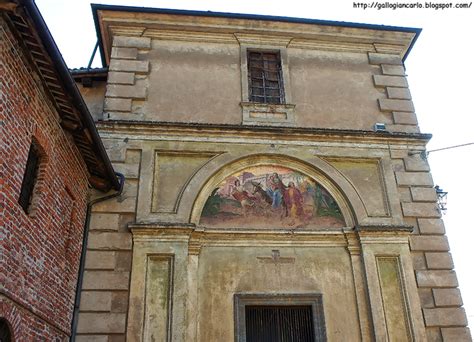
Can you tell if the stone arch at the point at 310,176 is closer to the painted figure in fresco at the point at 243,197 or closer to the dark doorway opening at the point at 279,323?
the painted figure in fresco at the point at 243,197

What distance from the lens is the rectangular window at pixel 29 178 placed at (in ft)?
20.8

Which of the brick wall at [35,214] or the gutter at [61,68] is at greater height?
the gutter at [61,68]

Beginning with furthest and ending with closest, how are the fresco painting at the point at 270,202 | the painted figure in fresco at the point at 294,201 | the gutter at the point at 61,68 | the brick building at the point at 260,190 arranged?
the painted figure in fresco at the point at 294,201 → the fresco painting at the point at 270,202 → the brick building at the point at 260,190 → the gutter at the point at 61,68

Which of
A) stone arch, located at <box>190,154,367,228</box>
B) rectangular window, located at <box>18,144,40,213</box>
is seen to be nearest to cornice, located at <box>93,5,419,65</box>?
stone arch, located at <box>190,154,367,228</box>

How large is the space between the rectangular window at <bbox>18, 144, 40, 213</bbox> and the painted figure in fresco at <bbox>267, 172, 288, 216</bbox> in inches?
182

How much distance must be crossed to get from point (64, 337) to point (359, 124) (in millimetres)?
7383

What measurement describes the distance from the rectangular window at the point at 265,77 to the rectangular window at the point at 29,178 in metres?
5.39

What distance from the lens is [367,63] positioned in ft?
38.1

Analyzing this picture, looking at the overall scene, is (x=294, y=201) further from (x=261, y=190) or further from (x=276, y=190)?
(x=261, y=190)

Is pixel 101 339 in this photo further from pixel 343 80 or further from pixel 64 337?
pixel 343 80

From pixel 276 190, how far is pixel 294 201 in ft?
1.42

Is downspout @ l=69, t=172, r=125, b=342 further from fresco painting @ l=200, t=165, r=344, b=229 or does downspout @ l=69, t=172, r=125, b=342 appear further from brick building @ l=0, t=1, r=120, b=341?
fresco painting @ l=200, t=165, r=344, b=229

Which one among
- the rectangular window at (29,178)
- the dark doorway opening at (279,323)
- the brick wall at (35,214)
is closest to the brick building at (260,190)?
the dark doorway opening at (279,323)

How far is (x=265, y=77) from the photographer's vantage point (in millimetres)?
11250
